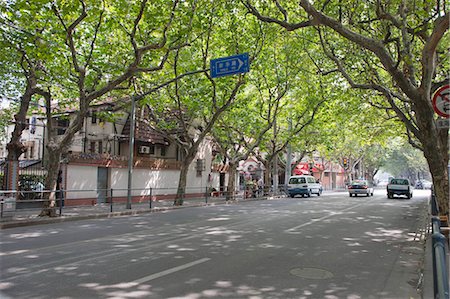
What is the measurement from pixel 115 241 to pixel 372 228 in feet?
27.4

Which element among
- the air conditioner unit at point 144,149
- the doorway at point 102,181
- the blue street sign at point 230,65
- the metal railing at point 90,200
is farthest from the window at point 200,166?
the blue street sign at point 230,65

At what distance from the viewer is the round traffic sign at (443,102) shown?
7.16 metres

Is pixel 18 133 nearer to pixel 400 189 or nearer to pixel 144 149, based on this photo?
pixel 144 149

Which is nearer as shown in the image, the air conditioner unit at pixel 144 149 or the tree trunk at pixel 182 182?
the tree trunk at pixel 182 182

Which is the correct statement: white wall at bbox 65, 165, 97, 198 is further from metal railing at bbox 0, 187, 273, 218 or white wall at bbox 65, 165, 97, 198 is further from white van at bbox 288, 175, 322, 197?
white van at bbox 288, 175, 322, 197

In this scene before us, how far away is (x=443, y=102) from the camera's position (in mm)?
7219

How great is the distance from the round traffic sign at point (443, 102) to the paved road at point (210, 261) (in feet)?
10.2

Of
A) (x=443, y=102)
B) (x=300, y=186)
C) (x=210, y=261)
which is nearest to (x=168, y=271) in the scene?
(x=210, y=261)

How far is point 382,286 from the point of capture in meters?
5.98

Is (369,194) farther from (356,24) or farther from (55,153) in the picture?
Result: (55,153)

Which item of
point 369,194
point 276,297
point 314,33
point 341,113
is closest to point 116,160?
point 314,33

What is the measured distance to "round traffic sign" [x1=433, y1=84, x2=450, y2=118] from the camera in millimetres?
7160

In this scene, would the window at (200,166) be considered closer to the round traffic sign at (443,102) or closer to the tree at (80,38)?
the tree at (80,38)

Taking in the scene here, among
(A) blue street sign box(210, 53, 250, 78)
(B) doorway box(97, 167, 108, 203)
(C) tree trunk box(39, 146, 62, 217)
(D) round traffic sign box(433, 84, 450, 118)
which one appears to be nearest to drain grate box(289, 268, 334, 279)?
(D) round traffic sign box(433, 84, 450, 118)
